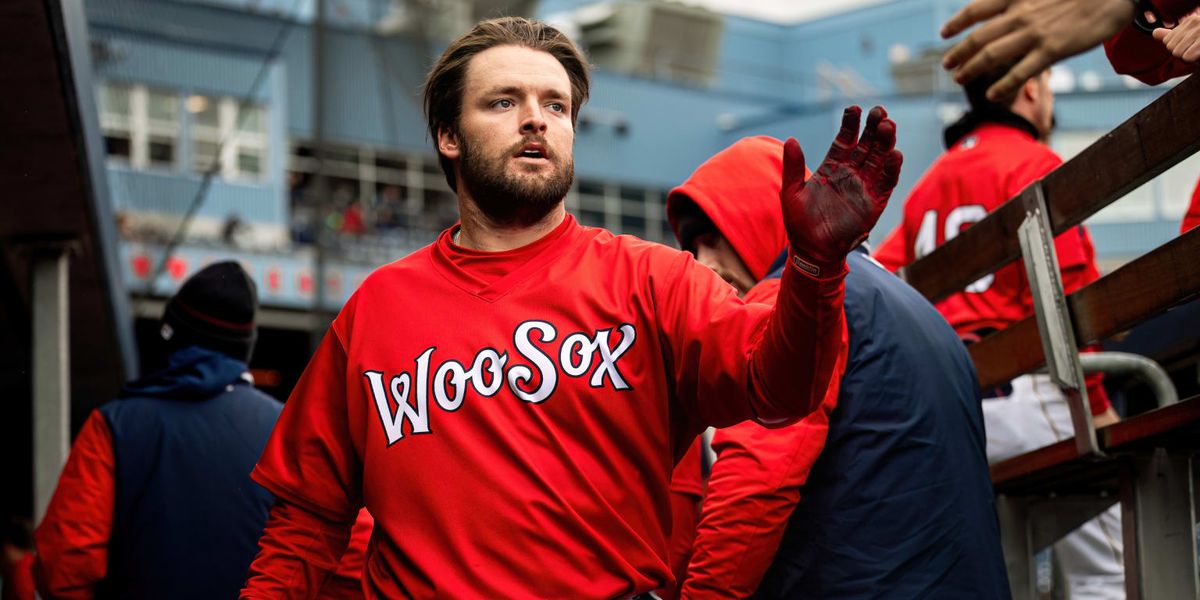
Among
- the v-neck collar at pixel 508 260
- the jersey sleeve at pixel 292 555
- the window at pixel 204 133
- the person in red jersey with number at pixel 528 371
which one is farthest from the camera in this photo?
the window at pixel 204 133

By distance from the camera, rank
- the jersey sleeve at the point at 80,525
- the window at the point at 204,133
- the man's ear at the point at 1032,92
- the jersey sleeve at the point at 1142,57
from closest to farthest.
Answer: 1. the jersey sleeve at the point at 1142,57
2. the jersey sleeve at the point at 80,525
3. the man's ear at the point at 1032,92
4. the window at the point at 204,133

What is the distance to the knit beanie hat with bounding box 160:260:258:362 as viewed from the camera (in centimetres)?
521

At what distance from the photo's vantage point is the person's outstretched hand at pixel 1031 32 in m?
3.69

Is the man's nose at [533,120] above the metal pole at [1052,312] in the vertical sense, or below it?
above

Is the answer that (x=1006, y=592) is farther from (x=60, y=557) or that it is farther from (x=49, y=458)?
(x=49, y=458)

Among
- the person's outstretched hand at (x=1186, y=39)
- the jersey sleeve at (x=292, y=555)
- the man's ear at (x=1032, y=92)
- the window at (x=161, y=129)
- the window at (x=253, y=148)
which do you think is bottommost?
the jersey sleeve at (x=292, y=555)

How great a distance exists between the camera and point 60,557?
4746 mm

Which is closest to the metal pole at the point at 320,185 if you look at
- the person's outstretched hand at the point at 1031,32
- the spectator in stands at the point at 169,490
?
the spectator in stands at the point at 169,490

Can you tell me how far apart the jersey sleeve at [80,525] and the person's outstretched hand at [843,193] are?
3.00m

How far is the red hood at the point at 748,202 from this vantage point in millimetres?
4020

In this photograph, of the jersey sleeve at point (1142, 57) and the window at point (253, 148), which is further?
the window at point (253, 148)

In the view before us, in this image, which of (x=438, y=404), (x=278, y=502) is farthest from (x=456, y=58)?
(x=278, y=502)

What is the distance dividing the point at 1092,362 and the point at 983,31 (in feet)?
3.40

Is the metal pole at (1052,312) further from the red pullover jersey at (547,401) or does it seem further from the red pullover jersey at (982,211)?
the red pullover jersey at (547,401)
